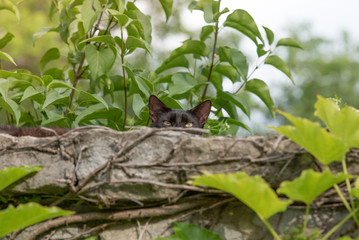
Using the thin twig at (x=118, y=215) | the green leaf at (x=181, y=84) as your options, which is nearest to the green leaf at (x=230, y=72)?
the green leaf at (x=181, y=84)

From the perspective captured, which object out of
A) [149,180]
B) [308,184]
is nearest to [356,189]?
[308,184]

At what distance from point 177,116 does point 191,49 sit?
1.74 ft

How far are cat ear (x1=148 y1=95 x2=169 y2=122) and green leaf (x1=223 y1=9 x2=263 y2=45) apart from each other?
2.34ft

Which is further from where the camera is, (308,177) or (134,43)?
(134,43)

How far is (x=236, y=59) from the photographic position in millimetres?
2852

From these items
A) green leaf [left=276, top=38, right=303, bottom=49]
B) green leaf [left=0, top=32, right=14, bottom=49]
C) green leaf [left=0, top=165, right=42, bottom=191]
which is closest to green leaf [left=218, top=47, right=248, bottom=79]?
green leaf [left=276, top=38, right=303, bottom=49]

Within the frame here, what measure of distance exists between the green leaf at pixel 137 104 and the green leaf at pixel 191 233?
1172 mm

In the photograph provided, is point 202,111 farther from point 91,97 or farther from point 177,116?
point 91,97

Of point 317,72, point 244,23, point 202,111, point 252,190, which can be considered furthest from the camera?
point 317,72

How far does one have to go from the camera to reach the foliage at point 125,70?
2.57m

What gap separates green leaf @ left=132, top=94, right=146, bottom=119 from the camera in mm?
2744

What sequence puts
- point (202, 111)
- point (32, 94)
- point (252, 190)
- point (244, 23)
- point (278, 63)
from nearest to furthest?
point (252, 190), point (32, 94), point (244, 23), point (278, 63), point (202, 111)

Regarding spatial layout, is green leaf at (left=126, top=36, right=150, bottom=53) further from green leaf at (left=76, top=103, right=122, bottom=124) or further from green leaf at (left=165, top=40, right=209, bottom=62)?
green leaf at (left=165, top=40, right=209, bottom=62)

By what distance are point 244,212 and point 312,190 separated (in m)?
0.37
